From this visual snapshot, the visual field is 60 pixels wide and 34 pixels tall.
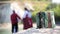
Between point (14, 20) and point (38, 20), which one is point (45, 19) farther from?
point (14, 20)

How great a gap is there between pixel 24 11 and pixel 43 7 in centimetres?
17

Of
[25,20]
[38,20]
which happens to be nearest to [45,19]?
[38,20]

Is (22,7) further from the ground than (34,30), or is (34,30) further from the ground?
(22,7)

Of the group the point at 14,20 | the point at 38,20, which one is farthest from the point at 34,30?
the point at 14,20

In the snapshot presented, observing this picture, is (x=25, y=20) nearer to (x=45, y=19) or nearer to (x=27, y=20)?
(x=27, y=20)

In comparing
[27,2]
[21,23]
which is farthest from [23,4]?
[21,23]

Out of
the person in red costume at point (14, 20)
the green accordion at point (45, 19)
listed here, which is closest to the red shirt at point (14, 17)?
the person in red costume at point (14, 20)

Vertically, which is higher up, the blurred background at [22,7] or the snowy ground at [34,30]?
the blurred background at [22,7]

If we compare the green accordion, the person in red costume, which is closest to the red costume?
the person in red costume

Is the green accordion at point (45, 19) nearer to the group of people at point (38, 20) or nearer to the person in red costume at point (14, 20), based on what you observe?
the group of people at point (38, 20)

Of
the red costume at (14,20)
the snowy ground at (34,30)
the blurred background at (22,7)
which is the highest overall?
the blurred background at (22,7)

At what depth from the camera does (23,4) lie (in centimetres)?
136

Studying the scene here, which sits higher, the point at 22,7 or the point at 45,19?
the point at 22,7

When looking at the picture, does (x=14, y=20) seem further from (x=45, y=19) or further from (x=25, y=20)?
(x=45, y=19)
